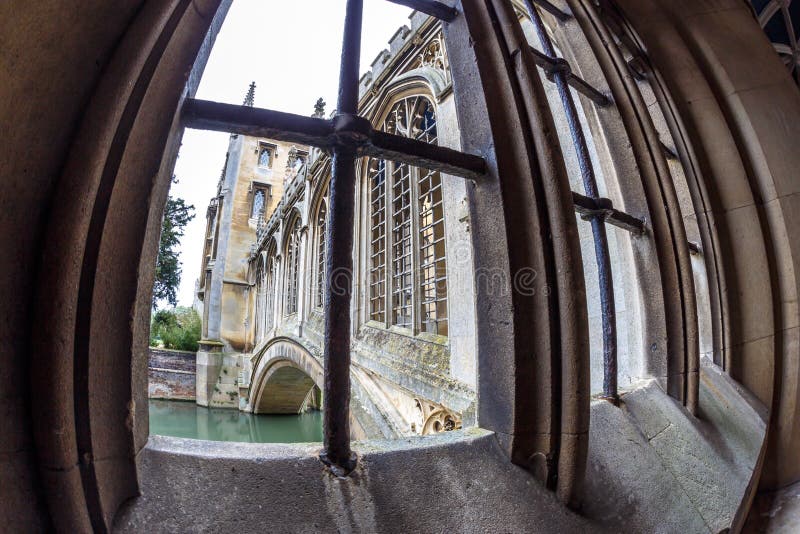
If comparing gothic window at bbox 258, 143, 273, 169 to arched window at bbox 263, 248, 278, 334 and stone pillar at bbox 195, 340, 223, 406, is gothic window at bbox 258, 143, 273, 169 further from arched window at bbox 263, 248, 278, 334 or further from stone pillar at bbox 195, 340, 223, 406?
stone pillar at bbox 195, 340, 223, 406

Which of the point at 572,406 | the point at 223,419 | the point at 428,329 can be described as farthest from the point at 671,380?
the point at 223,419

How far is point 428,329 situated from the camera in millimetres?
3211

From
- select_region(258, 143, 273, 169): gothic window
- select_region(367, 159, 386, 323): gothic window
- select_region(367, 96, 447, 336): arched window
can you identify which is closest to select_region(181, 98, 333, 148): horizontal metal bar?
select_region(367, 96, 447, 336): arched window

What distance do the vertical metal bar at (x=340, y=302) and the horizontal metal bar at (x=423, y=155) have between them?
0.20ft

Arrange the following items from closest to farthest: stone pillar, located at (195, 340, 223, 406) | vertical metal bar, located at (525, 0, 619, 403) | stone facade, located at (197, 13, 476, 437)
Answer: vertical metal bar, located at (525, 0, 619, 403) → stone facade, located at (197, 13, 476, 437) → stone pillar, located at (195, 340, 223, 406)

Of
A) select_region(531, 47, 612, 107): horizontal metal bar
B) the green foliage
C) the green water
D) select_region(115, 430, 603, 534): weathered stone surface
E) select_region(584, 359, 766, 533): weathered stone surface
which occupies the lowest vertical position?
the green water

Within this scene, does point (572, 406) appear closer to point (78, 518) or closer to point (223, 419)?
point (78, 518)

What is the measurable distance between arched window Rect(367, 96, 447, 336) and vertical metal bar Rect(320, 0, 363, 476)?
98.9 inches

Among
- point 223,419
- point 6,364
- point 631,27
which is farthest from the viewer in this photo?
point 223,419

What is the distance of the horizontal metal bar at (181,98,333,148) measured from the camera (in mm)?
531

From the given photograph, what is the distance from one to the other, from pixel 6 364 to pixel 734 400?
1792 mm

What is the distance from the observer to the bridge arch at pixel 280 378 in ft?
22.0

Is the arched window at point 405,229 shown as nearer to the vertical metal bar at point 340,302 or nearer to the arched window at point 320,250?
the arched window at point 320,250

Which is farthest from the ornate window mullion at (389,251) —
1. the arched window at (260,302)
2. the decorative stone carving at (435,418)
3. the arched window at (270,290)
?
the arched window at (260,302)
